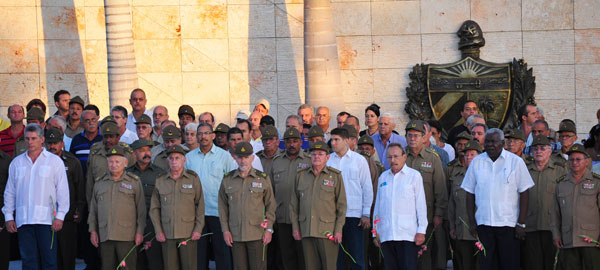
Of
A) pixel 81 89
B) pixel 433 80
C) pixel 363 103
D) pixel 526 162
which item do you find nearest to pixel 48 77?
pixel 81 89

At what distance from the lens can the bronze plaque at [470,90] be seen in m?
15.2

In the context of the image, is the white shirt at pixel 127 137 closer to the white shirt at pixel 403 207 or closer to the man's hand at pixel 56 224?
the man's hand at pixel 56 224

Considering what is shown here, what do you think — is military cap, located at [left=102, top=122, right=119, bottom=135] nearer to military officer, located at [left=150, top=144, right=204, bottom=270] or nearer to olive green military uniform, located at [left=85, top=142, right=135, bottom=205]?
olive green military uniform, located at [left=85, top=142, right=135, bottom=205]

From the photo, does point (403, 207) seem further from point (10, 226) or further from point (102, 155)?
point (10, 226)

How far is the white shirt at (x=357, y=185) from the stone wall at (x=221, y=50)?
18.6 feet

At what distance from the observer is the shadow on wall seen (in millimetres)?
15766

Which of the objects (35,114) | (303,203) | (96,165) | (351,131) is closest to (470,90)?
(351,131)

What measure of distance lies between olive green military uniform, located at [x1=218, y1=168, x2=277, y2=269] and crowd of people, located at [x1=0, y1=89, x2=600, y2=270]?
0.5 inches

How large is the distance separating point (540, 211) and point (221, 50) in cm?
745

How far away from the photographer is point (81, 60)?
51.9 ft

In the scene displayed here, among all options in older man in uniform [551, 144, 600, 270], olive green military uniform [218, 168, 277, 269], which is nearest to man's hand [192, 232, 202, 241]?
olive green military uniform [218, 168, 277, 269]

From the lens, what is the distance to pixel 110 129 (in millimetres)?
10359

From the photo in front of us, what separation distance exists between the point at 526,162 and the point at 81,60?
8764 millimetres

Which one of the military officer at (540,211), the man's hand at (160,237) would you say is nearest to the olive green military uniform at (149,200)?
the man's hand at (160,237)
